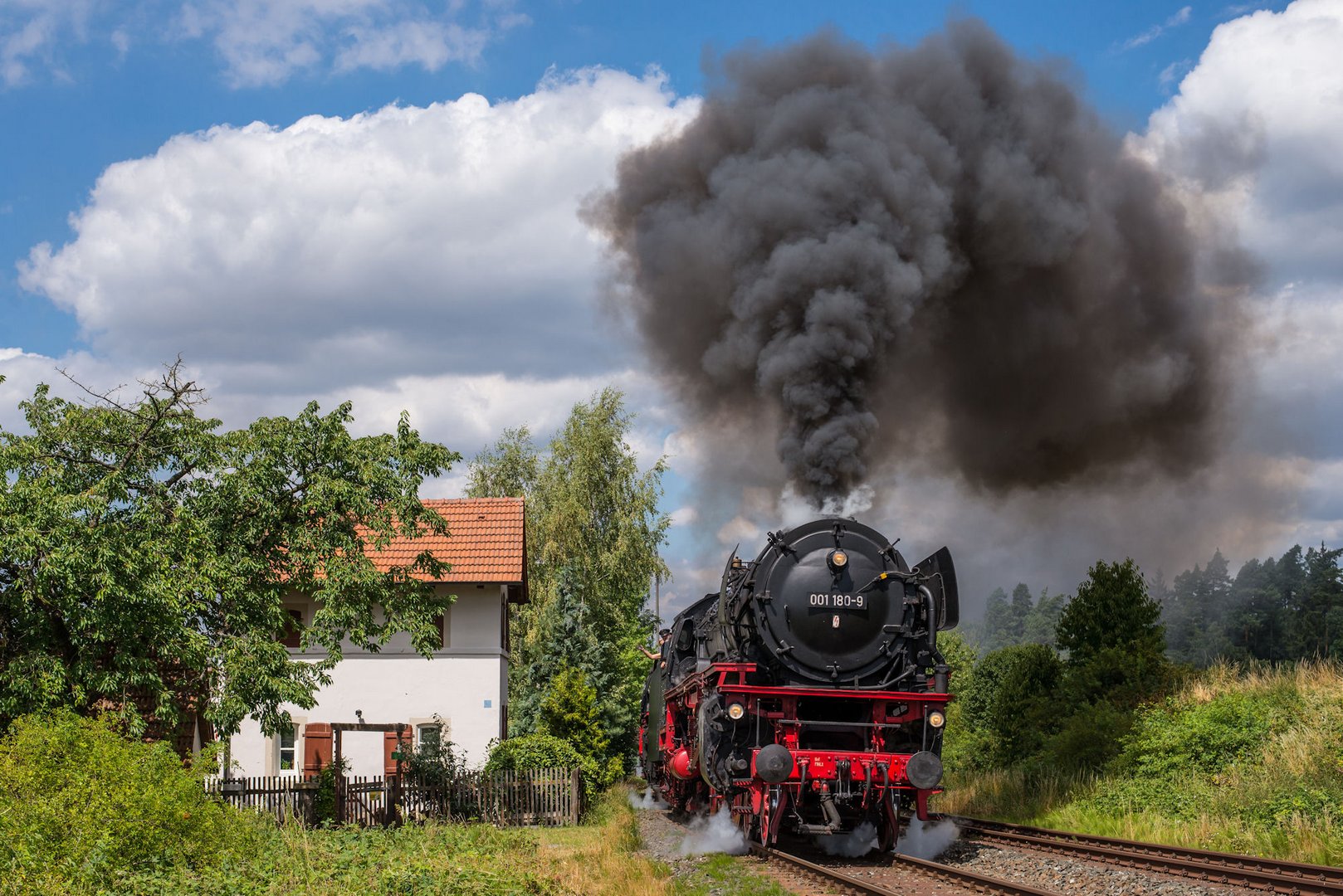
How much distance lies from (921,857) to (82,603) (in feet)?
32.3

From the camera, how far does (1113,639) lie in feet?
70.1

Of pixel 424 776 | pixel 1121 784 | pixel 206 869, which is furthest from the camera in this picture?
pixel 424 776

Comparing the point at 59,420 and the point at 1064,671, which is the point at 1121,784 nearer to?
the point at 1064,671

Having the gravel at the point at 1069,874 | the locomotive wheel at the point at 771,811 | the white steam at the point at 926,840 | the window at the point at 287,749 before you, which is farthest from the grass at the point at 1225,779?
the window at the point at 287,749

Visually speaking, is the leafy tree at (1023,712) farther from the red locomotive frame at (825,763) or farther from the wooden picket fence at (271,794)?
the wooden picket fence at (271,794)

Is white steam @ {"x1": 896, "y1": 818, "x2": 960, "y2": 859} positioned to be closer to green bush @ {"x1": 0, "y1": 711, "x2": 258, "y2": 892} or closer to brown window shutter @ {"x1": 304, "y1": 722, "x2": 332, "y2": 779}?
green bush @ {"x1": 0, "y1": 711, "x2": 258, "y2": 892}

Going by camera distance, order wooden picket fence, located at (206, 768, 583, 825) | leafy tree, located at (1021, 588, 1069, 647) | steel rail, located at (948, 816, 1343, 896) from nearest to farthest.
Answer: steel rail, located at (948, 816, 1343, 896) → wooden picket fence, located at (206, 768, 583, 825) → leafy tree, located at (1021, 588, 1069, 647)

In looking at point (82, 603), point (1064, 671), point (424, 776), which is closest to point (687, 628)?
point (424, 776)

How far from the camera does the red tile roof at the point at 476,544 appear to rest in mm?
22672

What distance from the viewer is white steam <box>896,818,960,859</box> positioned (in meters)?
12.8

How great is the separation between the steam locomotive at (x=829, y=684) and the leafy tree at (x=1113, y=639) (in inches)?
324

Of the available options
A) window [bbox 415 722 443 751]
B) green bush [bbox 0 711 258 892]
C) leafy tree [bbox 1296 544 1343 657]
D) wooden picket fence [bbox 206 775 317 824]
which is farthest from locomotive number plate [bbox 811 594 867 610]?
leafy tree [bbox 1296 544 1343 657]

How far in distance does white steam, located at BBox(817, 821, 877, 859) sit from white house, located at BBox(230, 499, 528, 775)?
1068 centimetres

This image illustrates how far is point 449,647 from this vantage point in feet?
74.7
